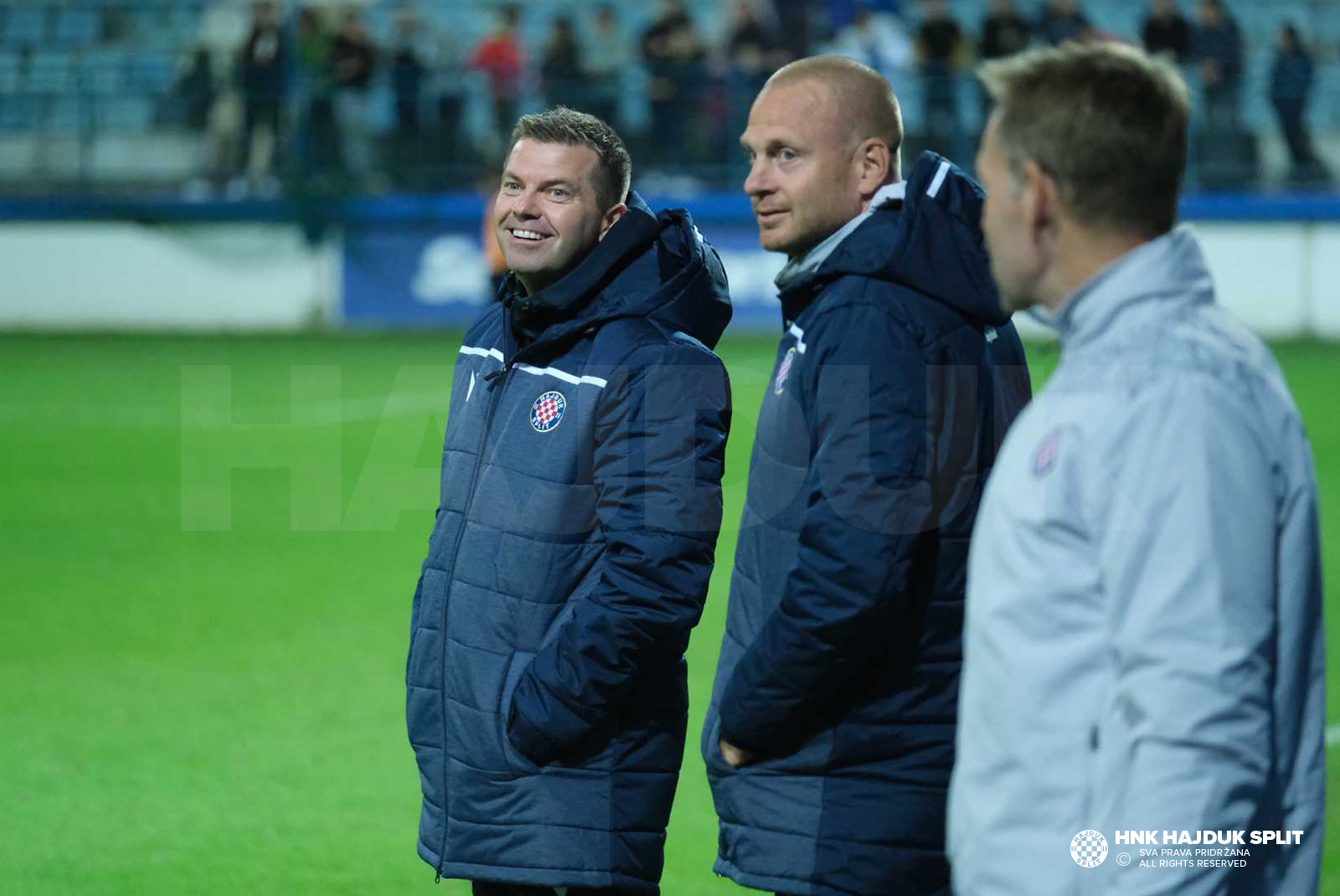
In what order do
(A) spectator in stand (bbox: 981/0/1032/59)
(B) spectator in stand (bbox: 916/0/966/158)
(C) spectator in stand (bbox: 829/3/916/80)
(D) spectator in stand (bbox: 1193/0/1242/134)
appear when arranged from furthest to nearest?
1. (C) spectator in stand (bbox: 829/3/916/80)
2. (B) spectator in stand (bbox: 916/0/966/158)
3. (D) spectator in stand (bbox: 1193/0/1242/134)
4. (A) spectator in stand (bbox: 981/0/1032/59)

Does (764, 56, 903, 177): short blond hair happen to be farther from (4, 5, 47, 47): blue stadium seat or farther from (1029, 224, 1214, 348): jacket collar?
(4, 5, 47, 47): blue stadium seat

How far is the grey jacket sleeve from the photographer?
1932 mm

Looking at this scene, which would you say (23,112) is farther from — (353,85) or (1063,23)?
(1063,23)

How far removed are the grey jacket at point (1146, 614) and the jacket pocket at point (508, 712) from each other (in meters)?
1.32

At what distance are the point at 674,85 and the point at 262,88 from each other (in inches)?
200

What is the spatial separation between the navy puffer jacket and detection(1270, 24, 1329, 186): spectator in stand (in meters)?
19.3

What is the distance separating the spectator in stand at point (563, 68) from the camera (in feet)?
71.5

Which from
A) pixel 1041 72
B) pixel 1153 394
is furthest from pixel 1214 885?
pixel 1041 72

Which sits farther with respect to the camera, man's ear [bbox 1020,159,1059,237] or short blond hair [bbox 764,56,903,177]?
short blond hair [bbox 764,56,903,177]

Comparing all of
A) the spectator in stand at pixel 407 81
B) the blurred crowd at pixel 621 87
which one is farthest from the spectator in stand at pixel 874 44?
the spectator in stand at pixel 407 81

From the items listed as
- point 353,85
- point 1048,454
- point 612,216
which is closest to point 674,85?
point 353,85

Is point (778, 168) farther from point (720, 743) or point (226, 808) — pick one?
point (226, 808)

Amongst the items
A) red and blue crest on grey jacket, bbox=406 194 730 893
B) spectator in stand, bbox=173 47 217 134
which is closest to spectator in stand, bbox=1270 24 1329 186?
spectator in stand, bbox=173 47 217 134

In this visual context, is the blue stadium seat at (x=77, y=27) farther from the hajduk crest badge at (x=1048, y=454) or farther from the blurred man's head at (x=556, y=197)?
the hajduk crest badge at (x=1048, y=454)
